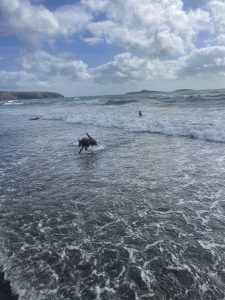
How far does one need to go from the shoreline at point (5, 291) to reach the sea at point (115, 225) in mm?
145

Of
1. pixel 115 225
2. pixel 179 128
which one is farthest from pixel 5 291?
pixel 179 128

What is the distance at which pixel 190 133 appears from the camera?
2655 centimetres

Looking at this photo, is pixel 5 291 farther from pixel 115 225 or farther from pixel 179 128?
pixel 179 128

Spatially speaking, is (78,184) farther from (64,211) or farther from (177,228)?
(177,228)

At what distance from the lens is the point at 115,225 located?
1029 centimetres

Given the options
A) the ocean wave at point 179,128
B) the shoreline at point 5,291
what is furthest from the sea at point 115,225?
the ocean wave at point 179,128

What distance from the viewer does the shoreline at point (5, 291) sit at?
23.1 feet

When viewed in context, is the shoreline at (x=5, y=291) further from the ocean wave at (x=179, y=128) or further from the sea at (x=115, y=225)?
the ocean wave at (x=179, y=128)

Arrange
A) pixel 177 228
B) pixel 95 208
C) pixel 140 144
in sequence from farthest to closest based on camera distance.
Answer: pixel 140 144, pixel 95 208, pixel 177 228

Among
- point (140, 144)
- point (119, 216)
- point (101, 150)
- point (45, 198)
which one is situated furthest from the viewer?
point (140, 144)

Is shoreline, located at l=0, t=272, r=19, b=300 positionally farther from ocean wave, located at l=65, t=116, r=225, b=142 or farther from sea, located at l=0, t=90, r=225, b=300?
ocean wave, located at l=65, t=116, r=225, b=142

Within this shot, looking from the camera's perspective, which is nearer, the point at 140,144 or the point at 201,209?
the point at 201,209

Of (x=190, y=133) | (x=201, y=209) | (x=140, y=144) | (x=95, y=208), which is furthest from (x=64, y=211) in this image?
(x=190, y=133)

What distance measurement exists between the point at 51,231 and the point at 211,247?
17.0 feet
